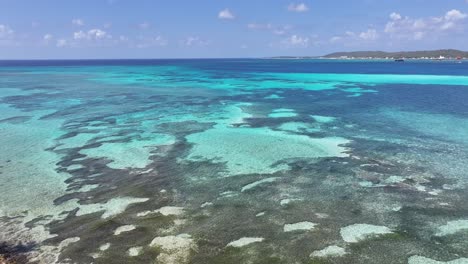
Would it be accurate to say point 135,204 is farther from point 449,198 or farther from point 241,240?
point 449,198

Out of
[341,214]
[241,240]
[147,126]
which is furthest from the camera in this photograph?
[147,126]

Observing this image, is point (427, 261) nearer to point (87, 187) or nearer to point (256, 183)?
point (256, 183)

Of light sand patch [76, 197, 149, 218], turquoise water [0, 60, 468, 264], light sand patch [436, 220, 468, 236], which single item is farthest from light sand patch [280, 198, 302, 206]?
light sand patch [76, 197, 149, 218]

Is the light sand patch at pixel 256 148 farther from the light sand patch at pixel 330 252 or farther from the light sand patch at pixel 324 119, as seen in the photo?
the light sand patch at pixel 330 252

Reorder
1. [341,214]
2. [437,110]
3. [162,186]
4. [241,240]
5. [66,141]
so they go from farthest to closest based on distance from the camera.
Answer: [437,110], [66,141], [162,186], [341,214], [241,240]

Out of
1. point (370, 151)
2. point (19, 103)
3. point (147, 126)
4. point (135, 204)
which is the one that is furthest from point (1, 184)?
point (19, 103)

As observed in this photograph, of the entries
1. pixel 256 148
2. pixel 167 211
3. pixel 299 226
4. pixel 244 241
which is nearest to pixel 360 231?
pixel 299 226

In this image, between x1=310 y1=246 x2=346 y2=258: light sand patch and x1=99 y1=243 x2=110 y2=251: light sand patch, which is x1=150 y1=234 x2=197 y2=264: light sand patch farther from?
x1=310 y1=246 x2=346 y2=258: light sand patch
